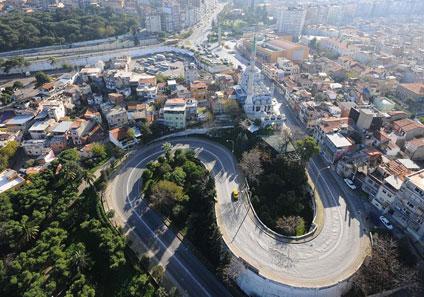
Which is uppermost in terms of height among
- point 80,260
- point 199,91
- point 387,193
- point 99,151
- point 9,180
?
point 199,91

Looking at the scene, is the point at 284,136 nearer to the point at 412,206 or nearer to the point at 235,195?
the point at 235,195

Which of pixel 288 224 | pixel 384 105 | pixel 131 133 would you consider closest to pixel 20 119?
pixel 131 133

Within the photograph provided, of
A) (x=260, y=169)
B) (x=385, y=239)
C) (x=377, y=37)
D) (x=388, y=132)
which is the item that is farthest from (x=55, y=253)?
(x=377, y=37)

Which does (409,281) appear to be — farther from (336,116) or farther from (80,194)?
(80,194)

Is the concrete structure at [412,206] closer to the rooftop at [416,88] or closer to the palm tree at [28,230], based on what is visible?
the rooftop at [416,88]

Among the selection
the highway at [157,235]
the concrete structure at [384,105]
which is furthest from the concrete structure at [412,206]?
the concrete structure at [384,105]

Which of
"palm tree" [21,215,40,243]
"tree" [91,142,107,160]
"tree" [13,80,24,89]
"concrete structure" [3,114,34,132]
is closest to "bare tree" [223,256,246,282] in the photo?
"palm tree" [21,215,40,243]
